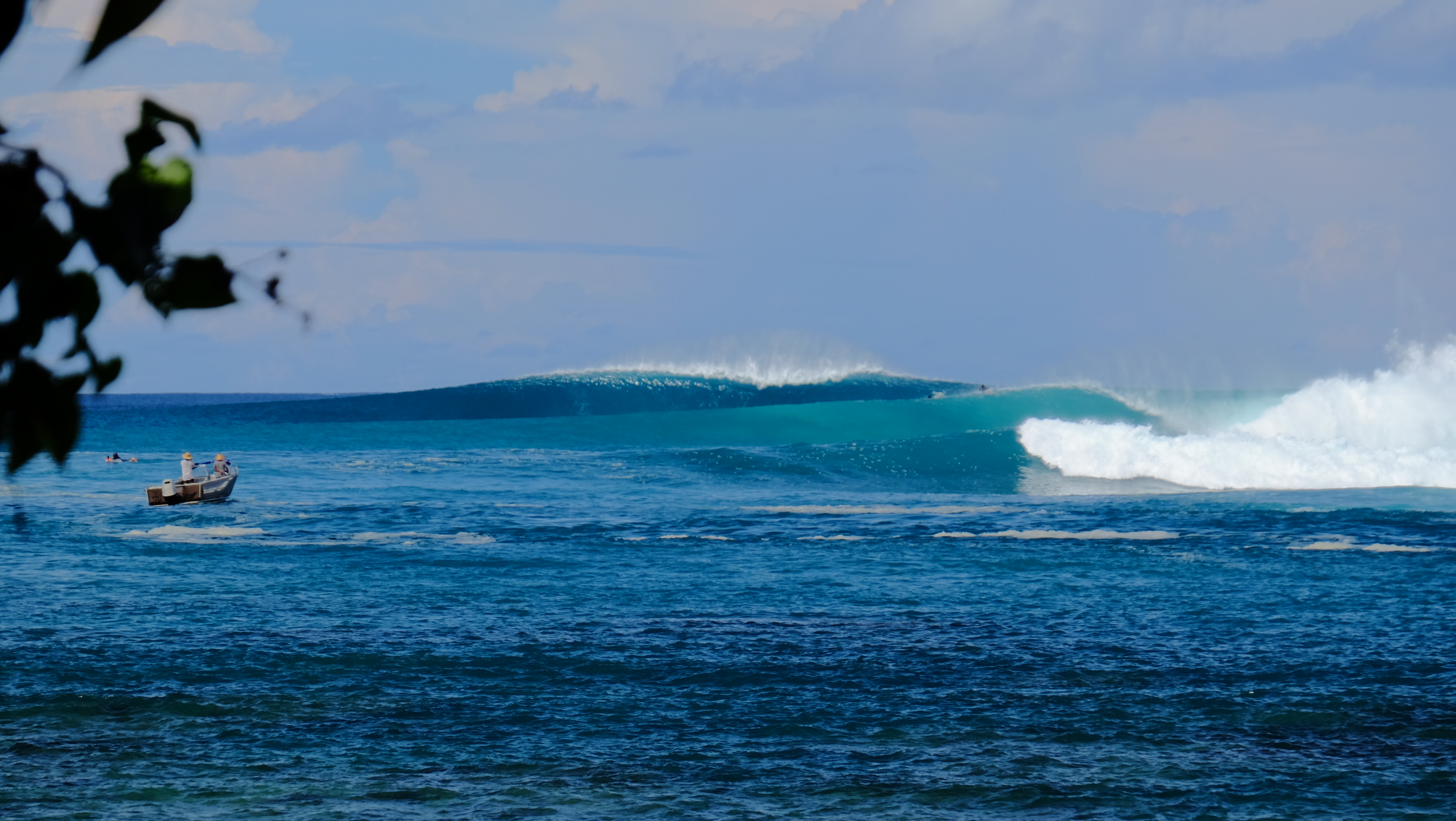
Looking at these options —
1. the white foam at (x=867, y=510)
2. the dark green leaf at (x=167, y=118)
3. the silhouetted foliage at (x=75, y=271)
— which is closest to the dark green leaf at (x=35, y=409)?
the silhouetted foliage at (x=75, y=271)

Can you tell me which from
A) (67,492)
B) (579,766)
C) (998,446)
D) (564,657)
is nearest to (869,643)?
(564,657)

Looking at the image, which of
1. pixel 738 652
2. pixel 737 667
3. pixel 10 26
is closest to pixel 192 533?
pixel 738 652

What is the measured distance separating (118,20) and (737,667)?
839cm

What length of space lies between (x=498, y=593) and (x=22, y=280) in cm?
1148

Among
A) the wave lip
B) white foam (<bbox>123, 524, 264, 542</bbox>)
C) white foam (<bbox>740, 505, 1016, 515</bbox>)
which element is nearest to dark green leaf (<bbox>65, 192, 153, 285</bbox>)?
white foam (<bbox>123, 524, 264, 542</bbox>)

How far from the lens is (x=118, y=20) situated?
0.92 m

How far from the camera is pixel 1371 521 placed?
16812mm

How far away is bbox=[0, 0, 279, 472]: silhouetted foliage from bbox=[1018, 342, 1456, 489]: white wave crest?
24.3m

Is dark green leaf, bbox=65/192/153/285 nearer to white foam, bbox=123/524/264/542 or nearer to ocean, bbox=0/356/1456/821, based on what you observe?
ocean, bbox=0/356/1456/821

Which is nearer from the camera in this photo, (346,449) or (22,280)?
(22,280)

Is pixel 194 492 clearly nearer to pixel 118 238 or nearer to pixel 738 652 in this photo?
pixel 738 652

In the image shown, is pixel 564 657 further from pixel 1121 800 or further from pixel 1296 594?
pixel 1296 594

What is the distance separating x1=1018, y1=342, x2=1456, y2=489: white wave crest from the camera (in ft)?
77.4

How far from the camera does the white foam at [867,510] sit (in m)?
19.5
